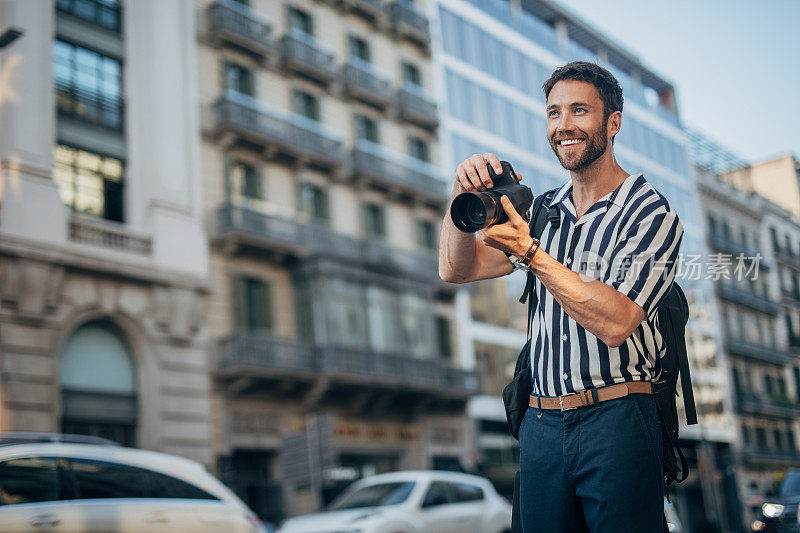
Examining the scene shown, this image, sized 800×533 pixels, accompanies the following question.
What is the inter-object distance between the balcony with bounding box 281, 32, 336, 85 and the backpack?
25.2m

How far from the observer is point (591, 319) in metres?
2.58

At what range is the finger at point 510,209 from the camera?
2535mm

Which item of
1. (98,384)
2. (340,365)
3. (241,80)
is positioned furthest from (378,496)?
(241,80)

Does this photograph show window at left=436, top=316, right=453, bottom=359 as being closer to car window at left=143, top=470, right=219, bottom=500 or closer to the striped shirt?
car window at left=143, top=470, right=219, bottom=500

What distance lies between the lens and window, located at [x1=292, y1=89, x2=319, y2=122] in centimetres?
2775

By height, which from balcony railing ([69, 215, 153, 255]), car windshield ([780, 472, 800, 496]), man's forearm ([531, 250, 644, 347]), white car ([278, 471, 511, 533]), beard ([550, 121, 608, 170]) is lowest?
car windshield ([780, 472, 800, 496])

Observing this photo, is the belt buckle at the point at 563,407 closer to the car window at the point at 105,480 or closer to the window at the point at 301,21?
the car window at the point at 105,480

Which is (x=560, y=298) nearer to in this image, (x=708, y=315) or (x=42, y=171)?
(x=42, y=171)

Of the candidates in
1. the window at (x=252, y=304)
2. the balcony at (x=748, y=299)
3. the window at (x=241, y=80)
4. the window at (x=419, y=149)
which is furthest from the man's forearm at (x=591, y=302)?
the balcony at (x=748, y=299)

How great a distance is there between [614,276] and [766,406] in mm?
54192

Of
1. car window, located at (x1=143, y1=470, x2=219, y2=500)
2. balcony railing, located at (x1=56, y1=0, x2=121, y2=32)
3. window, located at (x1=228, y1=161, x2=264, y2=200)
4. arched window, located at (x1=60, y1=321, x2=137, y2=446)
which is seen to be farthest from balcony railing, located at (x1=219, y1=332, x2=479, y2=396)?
car window, located at (x1=143, y1=470, x2=219, y2=500)

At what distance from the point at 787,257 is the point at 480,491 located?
4759 cm

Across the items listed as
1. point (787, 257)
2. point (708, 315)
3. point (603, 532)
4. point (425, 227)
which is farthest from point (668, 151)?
point (603, 532)

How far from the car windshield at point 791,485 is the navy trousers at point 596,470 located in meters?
14.1
